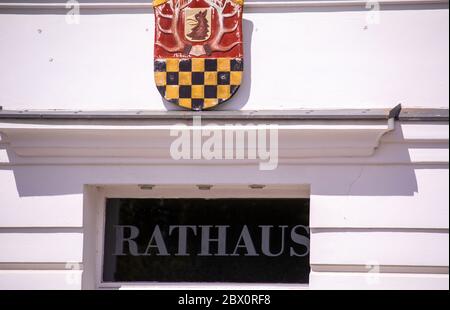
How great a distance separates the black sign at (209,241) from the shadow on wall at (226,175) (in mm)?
284

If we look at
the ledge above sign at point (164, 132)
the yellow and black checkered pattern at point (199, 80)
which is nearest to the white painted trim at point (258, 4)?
the yellow and black checkered pattern at point (199, 80)

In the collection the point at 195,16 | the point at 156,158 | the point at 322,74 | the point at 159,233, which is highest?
the point at 195,16

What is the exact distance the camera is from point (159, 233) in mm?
5742

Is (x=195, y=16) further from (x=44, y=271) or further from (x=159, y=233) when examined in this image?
(x=44, y=271)

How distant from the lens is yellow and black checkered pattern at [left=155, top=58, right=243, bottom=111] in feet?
18.1

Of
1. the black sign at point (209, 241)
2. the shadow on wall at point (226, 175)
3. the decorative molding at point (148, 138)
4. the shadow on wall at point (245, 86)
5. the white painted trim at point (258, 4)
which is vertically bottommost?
the black sign at point (209, 241)

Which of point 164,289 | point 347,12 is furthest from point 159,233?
point 347,12

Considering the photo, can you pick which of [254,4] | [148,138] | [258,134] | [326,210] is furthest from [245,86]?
[326,210]

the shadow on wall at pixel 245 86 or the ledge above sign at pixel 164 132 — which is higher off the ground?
the shadow on wall at pixel 245 86

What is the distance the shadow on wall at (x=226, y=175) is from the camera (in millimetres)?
5395

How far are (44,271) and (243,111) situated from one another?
68.5 inches

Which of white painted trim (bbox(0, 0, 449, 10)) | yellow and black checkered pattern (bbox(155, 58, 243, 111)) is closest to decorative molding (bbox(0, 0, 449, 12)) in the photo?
white painted trim (bbox(0, 0, 449, 10))

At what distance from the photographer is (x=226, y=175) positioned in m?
5.52

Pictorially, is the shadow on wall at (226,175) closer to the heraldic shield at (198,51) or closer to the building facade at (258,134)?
the building facade at (258,134)
